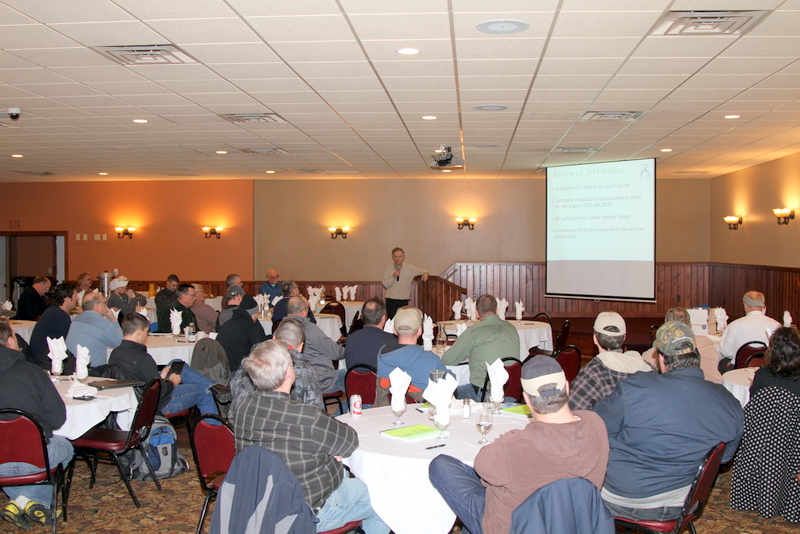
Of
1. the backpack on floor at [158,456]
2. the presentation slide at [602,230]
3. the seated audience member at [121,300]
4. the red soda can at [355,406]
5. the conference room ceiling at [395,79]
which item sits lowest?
the backpack on floor at [158,456]

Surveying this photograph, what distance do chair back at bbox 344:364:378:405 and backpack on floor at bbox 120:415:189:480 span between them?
1433 mm

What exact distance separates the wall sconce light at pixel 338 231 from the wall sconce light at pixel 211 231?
2.60 m

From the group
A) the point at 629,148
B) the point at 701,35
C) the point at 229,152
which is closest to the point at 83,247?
the point at 229,152

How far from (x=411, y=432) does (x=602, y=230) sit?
27.8 ft

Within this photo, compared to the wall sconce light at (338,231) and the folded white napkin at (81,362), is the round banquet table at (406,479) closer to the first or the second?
the folded white napkin at (81,362)

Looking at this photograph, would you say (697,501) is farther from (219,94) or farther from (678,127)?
(678,127)

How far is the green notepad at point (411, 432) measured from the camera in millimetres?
3535

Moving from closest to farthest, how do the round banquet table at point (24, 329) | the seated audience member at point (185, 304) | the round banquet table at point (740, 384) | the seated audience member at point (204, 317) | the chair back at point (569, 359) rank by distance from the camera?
1. the round banquet table at point (740, 384)
2. the chair back at point (569, 359)
3. the seated audience member at point (185, 304)
4. the seated audience member at point (204, 317)
5. the round banquet table at point (24, 329)

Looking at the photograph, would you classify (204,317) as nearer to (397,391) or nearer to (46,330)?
(46,330)

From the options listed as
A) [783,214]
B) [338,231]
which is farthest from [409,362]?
[338,231]

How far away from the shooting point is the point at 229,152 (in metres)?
11.2

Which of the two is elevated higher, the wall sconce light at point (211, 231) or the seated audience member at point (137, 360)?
the wall sconce light at point (211, 231)

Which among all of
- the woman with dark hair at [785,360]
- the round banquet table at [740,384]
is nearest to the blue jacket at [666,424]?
the woman with dark hair at [785,360]

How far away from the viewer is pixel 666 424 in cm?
310
